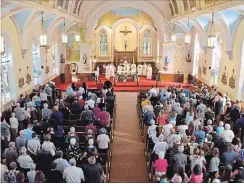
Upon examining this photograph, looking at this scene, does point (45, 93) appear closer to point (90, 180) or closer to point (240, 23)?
point (90, 180)

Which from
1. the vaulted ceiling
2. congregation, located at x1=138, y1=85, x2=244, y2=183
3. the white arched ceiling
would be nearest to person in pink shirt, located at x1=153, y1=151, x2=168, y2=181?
congregation, located at x1=138, y1=85, x2=244, y2=183

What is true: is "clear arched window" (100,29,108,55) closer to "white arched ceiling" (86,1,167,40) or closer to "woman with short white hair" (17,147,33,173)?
"white arched ceiling" (86,1,167,40)

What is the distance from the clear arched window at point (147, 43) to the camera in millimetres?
30422

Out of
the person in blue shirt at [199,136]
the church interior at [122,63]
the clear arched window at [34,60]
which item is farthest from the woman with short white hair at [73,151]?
the clear arched window at [34,60]

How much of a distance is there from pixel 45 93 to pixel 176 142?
858 cm

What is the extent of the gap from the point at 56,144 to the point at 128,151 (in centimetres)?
332

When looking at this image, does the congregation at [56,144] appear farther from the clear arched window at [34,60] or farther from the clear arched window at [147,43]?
the clear arched window at [147,43]

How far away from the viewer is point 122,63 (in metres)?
30.1

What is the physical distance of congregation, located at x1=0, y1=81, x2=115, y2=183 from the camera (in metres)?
7.10

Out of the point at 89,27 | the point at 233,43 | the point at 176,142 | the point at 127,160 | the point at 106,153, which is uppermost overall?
the point at 89,27

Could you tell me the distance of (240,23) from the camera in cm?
1609

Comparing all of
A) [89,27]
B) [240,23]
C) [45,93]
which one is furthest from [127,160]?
[89,27]

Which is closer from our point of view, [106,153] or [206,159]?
[206,159]

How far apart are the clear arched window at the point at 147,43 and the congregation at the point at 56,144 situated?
15811 mm
